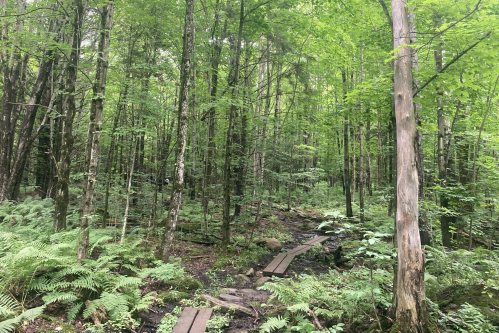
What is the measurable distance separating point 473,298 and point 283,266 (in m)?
4.74

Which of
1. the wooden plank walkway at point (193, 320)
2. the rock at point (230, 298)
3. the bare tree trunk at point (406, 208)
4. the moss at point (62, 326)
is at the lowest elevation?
the rock at point (230, 298)

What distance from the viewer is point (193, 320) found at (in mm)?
4582

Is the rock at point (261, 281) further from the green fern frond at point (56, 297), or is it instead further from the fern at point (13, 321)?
the fern at point (13, 321)

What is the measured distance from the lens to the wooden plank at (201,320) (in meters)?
4.26

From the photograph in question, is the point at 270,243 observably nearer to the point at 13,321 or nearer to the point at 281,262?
the point at 281,262

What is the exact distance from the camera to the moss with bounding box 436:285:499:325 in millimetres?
3809

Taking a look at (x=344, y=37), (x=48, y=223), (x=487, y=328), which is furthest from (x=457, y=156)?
(x=48, y=223)

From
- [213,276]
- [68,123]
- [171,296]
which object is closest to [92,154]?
[68,123]

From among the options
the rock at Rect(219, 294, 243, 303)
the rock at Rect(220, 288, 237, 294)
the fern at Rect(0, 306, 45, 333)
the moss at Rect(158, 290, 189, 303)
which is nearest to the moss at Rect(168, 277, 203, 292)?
the moss at Rect(158, 290, 189, 303)

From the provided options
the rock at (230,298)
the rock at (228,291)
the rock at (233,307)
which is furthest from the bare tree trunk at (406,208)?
the rock at (228,291)

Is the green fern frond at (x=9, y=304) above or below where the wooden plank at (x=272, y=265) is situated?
above

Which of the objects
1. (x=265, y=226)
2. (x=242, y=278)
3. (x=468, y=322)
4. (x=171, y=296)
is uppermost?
(x=468, y=322)

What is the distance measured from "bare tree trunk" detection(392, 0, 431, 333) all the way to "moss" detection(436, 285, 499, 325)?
1.21 m

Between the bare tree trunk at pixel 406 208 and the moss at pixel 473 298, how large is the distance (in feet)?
3.98
